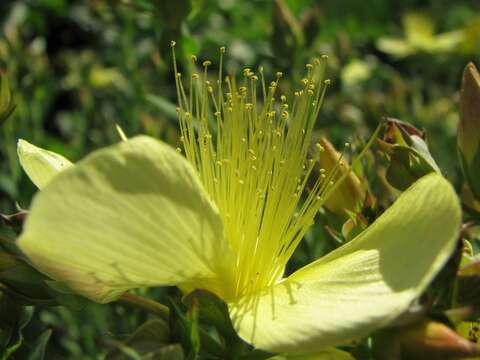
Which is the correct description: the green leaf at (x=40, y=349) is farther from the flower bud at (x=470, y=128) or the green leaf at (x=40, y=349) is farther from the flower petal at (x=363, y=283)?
the flower bud at (x=470, y=128)

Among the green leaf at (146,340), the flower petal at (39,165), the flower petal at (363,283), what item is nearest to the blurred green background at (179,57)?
the flower petal at (39,165)

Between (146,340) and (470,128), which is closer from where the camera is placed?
(146,340)

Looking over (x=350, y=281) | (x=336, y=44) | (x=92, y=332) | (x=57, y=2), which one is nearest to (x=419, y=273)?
(x=350, y=281)

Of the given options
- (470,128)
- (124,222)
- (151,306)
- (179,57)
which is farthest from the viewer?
(179,57)

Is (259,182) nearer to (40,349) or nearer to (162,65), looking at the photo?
(40,349)

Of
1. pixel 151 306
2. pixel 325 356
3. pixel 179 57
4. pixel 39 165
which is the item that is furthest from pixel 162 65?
pixel 325 356
